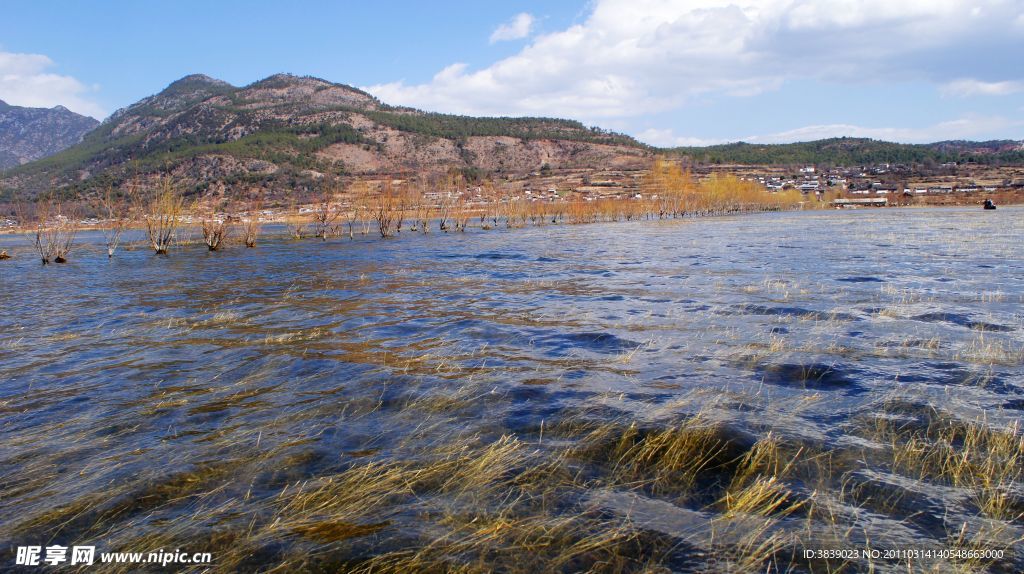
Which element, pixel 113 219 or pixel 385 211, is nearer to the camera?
pixel 113 219

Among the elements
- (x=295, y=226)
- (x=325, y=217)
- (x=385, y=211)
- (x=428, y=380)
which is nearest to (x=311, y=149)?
(x=295, y=226)

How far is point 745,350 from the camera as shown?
8094mm

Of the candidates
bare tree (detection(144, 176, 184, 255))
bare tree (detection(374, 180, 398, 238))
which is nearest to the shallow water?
bare tree (detection(144, 176, 184, 255))

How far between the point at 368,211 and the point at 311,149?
102035mm

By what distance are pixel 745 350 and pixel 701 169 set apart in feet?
453

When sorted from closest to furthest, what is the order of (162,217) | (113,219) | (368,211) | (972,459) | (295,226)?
1. (972,459)
2. (162,217)
3. (113,219)
4. (368,211)
5. (295,226)

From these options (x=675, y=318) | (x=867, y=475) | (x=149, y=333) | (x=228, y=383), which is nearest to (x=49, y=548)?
(x=228, y=383)

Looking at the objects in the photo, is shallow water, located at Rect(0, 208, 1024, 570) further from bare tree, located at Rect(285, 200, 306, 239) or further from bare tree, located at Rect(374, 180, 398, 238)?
bare tree, located at Rect(285, 200, 306, 239)

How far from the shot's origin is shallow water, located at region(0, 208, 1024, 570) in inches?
161

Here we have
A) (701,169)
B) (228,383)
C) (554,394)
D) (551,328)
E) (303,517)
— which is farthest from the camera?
(701,169)

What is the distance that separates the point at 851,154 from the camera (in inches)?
6206

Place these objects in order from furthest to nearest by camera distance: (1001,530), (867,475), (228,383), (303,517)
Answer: (228,383)
(867,475)
(303,517)
(1001,530)

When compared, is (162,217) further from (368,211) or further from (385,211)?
(368,211)

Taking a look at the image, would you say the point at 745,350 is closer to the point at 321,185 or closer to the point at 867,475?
the point at 867,475
